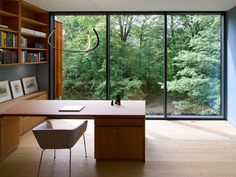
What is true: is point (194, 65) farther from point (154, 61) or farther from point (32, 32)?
point (32, 32)

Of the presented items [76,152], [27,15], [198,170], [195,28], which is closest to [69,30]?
[27,15]

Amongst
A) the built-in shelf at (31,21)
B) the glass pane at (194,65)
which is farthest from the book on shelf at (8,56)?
the glass pane at (194,65)

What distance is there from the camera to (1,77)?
18.9ft

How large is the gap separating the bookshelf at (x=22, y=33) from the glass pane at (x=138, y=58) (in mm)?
1523

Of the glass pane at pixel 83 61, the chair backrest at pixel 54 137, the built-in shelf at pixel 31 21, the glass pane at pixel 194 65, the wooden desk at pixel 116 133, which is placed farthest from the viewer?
the glass pane at pixel 83 61

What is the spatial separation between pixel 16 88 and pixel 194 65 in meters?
3.76

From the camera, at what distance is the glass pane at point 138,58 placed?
729 cm

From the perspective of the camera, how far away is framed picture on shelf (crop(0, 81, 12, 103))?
5.64 m

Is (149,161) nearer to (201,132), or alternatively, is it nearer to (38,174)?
(38,174)

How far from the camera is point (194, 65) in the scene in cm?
727

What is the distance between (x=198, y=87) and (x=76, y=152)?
3.55 metres

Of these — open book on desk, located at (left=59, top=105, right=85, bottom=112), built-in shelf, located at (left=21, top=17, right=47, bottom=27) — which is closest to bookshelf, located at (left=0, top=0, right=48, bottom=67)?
built-in shelf, located at (left=21, top=17, right=47, bottom=27)

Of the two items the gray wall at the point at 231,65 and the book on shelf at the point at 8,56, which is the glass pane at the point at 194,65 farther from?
the book on shelf at the point at 8,56

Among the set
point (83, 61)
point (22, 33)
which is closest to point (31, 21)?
point (22, 33)
